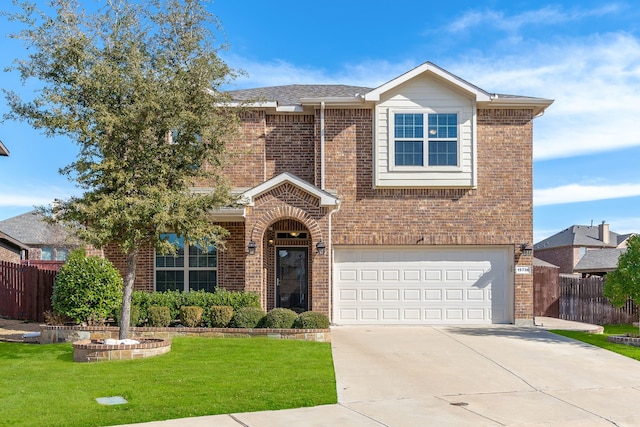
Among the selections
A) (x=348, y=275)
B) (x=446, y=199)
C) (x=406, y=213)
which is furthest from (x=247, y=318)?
(x=446, y=199)

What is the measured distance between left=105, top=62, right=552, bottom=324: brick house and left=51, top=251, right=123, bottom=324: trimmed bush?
2.94 m

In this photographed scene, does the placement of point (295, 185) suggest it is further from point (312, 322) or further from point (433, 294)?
point (433, 294)

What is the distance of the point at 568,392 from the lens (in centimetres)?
1008

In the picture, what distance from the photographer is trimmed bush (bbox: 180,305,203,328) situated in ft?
50.3

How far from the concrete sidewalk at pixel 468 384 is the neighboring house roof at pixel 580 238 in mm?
36147

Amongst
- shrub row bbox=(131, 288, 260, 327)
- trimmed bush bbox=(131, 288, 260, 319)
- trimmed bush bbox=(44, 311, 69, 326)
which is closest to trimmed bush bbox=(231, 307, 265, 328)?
shrub row bbox=(131, 288, 260, 327)

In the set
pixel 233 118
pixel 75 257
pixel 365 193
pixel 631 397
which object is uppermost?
pixel 233 118

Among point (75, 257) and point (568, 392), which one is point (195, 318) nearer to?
point (75, 257)

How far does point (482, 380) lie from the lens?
35.3 ft

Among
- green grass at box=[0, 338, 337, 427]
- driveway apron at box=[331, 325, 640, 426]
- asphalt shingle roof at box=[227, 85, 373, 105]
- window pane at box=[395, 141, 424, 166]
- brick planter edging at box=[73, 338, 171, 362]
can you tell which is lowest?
driveway apron at box=[331, 325, 640, 426]

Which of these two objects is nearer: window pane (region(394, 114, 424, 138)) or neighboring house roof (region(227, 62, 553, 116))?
neighboring house roof (region(227, 62, 553, 116))

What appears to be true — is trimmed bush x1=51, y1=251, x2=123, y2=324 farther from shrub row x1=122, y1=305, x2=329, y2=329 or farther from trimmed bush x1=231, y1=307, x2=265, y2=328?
trimmed bush x1=231, y1=307, x2=265, y2=328

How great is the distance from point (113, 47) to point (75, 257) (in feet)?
19.6

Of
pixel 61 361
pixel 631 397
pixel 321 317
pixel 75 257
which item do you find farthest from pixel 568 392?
pixel 75 257
